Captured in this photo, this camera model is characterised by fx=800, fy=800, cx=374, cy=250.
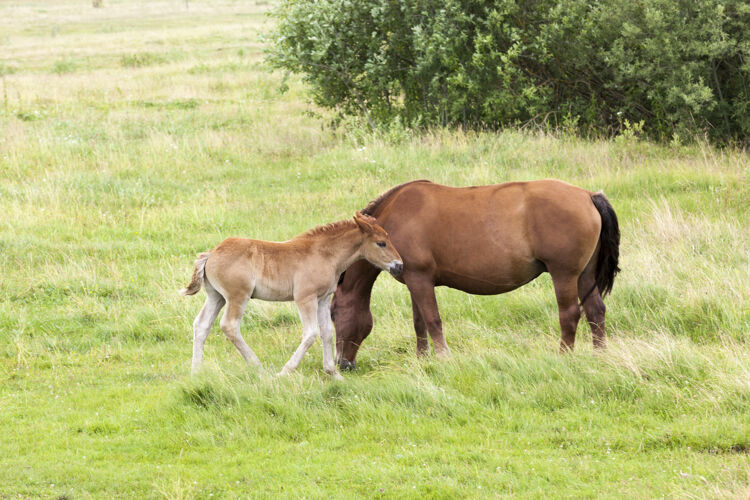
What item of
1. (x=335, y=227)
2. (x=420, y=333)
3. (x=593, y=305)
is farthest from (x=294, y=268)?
(x=593, y=305)

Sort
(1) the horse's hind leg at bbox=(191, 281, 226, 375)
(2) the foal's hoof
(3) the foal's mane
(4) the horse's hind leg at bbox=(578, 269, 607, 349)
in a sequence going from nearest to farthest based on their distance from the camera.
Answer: (3) the foal's mane, (1) the horse's hind leg at bbox=(191, 281, 226, 375), (4) the horse's hind leg at bbox=(578, 269, 607, 349), (2) the foal's hoof

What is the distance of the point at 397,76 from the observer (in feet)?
64.5

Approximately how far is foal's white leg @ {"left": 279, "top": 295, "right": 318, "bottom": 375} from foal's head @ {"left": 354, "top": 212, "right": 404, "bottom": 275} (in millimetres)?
687

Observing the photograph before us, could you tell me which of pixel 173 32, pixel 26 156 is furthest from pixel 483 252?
pixel 173 32

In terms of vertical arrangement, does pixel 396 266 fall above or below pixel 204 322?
above

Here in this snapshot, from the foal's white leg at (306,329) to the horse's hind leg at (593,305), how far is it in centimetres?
266

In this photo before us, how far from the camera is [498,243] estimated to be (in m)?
7.51

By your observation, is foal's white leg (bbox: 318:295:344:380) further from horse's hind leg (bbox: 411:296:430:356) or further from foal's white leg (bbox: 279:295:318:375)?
horse's hind leg (bbox: 411:296:430:356)

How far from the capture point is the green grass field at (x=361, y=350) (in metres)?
5.65

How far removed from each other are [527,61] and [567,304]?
13.0m

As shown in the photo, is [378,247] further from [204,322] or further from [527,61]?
[527,61]

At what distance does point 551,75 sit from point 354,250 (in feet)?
43.9

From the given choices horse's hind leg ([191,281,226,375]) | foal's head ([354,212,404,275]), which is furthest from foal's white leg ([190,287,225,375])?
foal's head ([354,212,404,275])

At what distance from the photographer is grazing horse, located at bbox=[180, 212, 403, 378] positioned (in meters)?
7.34
